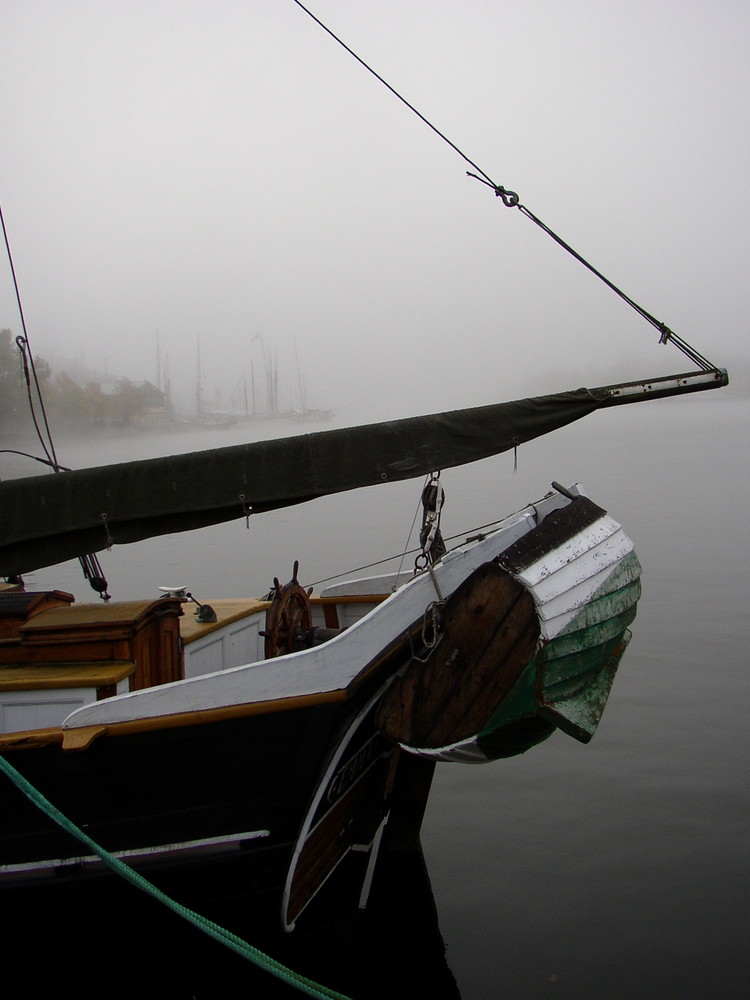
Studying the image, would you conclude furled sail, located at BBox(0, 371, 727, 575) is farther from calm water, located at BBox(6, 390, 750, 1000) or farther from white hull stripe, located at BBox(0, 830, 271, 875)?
calm water, located at BBox(6, 390, 750, 1000)

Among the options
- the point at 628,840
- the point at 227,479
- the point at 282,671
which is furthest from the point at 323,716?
the point at 628,840

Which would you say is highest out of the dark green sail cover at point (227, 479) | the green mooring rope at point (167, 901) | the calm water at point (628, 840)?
the dark green sail cover at point (227, 479)

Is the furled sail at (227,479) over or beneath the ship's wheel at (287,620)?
over

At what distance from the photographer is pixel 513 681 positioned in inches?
166

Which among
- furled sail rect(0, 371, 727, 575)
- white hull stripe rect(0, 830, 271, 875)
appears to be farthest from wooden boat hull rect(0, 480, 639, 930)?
furled sail rect(0, 371, 727, 575)

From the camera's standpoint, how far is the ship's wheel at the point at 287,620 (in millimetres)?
5398

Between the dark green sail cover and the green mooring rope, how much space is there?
121 cm

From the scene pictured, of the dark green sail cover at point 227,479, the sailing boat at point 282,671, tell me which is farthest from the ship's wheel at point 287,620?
the dark green sail cover at point 227,479

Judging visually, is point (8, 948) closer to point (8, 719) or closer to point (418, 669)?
point (8, 719)

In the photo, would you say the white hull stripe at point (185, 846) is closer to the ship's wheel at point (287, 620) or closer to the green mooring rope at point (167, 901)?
the green mooring rope at point (167, 901)

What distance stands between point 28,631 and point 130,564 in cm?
2003

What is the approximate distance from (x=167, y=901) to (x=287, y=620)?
1780mm

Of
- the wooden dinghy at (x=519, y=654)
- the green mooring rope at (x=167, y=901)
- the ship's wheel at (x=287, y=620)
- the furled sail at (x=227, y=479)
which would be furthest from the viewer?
the ship's wheel at (x=287, y=620)

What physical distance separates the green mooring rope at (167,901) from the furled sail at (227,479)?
1.23m
